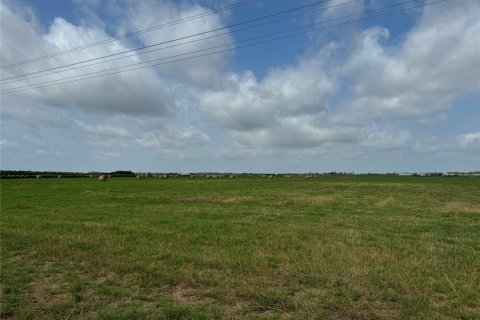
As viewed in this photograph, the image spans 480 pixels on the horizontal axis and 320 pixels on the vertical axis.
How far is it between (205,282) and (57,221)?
1278 cm

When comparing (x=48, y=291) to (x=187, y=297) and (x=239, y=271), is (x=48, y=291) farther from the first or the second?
(x=239, y=271)

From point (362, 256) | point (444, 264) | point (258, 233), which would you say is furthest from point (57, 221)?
point (444, 264)

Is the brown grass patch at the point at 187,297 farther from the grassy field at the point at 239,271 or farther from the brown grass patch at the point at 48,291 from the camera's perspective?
the brown grass patch at the point at 48,291

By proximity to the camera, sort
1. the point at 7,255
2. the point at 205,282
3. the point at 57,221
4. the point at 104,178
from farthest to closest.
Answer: the point at 104,178 < the point at 57,221 < the point at 7,255 < the point at 205,282

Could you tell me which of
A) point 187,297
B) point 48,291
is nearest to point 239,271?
point 187,297

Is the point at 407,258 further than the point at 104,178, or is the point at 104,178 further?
the point at 104,178

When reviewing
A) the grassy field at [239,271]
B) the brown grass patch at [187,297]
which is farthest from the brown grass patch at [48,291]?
the brown grass patch at [187,297]

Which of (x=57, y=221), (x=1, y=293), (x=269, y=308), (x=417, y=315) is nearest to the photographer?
(x=417, y=315)

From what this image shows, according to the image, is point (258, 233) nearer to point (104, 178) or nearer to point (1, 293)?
point (1, 293)

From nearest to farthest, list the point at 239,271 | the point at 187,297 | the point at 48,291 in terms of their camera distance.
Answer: the point at 187,297, the point at 48,291, the point at 239,271

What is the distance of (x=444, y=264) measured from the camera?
10500 mm

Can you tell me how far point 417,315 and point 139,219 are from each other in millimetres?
15403

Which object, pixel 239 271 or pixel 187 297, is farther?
pixel 239 271

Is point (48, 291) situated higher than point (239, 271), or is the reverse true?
point (239, 271)
